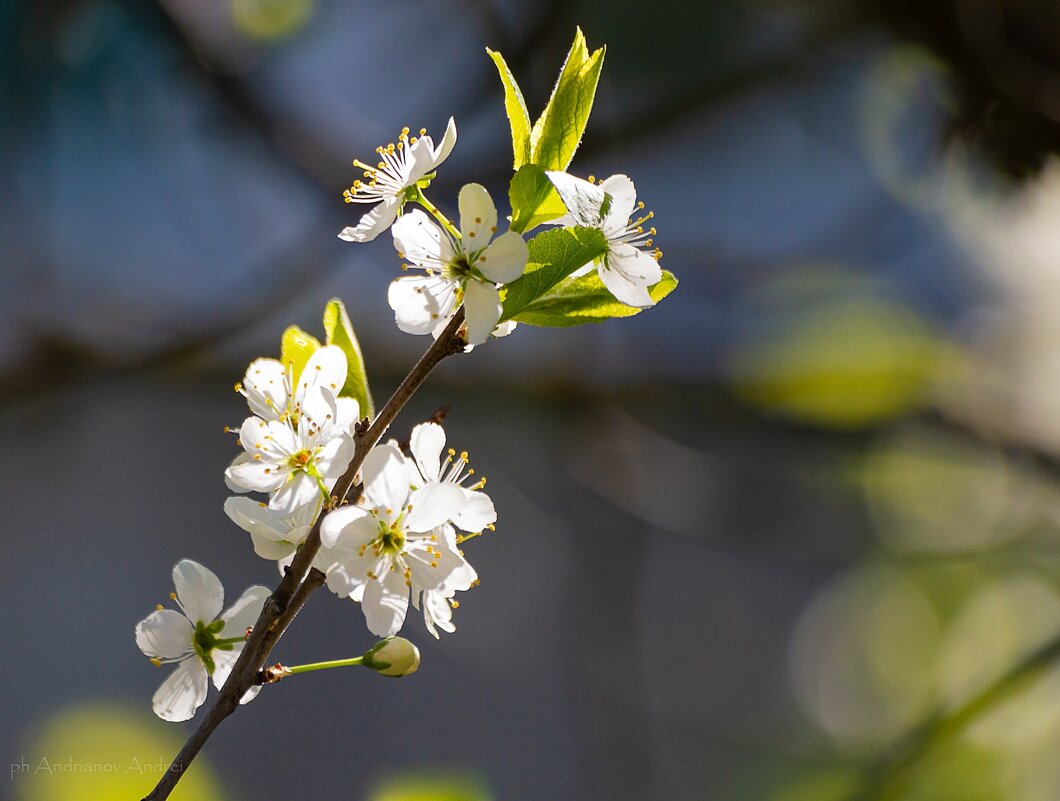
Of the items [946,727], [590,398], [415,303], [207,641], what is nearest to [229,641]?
[207,641]

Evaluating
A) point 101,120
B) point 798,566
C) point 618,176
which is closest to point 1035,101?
point 618,176

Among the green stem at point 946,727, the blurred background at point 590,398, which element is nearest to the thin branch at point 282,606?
the green stem at point 946,727

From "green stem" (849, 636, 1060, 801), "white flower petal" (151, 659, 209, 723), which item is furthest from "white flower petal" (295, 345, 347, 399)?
"green stem" (849, 636, 1060, 801)

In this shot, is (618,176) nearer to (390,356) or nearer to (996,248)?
(390,356)

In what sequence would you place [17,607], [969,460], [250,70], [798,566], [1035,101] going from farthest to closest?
[798,566] < [17,607] < [969,460] < [250,70] < [1035,101]

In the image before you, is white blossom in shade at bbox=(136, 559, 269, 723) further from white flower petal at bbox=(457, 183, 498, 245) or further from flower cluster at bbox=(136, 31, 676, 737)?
white flower petal at bbox=(457, 183, 498, 245)

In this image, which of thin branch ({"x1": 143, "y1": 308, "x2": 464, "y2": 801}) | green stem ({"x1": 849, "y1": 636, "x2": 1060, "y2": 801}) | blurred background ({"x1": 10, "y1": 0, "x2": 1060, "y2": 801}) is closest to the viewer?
thin branch ({"x1": 143, "y1": 308, "x2": 464, "y2": 801})
